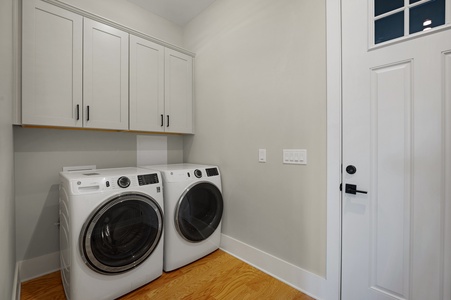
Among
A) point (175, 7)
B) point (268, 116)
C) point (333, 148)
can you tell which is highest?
point (175, 7)

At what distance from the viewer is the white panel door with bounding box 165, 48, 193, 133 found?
2307mm

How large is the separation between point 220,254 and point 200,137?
1.35 m

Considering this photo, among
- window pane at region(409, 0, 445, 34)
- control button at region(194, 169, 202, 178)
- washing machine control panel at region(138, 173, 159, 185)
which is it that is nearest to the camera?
window pane at region(409, 0, 445, 34)

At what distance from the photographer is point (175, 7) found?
2424 mm

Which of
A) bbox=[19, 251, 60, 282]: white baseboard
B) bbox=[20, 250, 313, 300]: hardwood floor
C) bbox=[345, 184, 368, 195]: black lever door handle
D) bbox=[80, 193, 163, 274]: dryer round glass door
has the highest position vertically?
bbox=[345, 184, 368, 195]: black lever door handle

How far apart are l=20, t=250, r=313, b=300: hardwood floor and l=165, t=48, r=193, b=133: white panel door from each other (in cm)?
149

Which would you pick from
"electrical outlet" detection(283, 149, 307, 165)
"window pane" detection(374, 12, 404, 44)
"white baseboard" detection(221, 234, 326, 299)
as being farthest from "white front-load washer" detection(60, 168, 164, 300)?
"window pane" detection(374, 12, 404, 44)

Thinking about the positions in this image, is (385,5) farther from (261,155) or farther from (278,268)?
(278,268)

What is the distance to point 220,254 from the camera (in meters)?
2.13

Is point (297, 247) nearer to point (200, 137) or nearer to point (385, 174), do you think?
point (385, 174)

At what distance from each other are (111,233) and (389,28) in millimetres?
2277

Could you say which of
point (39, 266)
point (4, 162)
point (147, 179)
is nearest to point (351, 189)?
point (147, 179)

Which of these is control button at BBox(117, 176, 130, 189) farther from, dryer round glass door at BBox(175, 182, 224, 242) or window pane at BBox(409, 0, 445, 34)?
window pane at BBox(409, 0, 445, 34)

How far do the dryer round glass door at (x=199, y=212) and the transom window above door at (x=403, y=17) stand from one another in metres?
1.75
